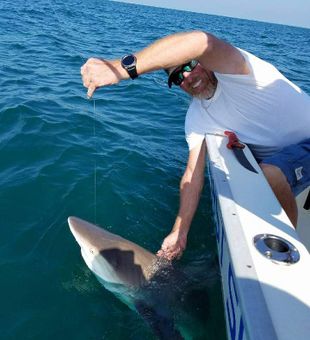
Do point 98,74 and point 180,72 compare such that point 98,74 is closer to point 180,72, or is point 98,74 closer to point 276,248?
point 180,72

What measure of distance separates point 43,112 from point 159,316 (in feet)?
14.4

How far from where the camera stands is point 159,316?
120 inches

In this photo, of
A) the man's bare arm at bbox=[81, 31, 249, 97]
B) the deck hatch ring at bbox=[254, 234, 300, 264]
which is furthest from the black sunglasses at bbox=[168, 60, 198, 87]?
the deck hatch ring at bbox=[254, 234, 300, 264]

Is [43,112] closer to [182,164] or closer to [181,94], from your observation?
[182,164]

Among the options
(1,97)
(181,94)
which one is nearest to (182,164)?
(1,97)

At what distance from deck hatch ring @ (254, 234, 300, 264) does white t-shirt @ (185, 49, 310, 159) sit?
148cm

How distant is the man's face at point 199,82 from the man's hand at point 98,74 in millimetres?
1119

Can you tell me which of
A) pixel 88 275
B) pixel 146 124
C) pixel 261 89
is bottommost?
pixel 146 124

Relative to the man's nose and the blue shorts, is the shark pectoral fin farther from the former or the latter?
the man's nose

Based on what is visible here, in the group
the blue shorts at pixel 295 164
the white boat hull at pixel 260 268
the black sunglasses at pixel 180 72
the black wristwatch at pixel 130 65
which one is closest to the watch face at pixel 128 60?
the black wristwatch at pixel 130 65

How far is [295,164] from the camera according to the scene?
310cm

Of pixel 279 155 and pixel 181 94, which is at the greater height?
pixel 279 155

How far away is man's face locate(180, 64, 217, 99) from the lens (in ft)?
11.3

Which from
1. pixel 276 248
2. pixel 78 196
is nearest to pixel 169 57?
pixel 276 248
